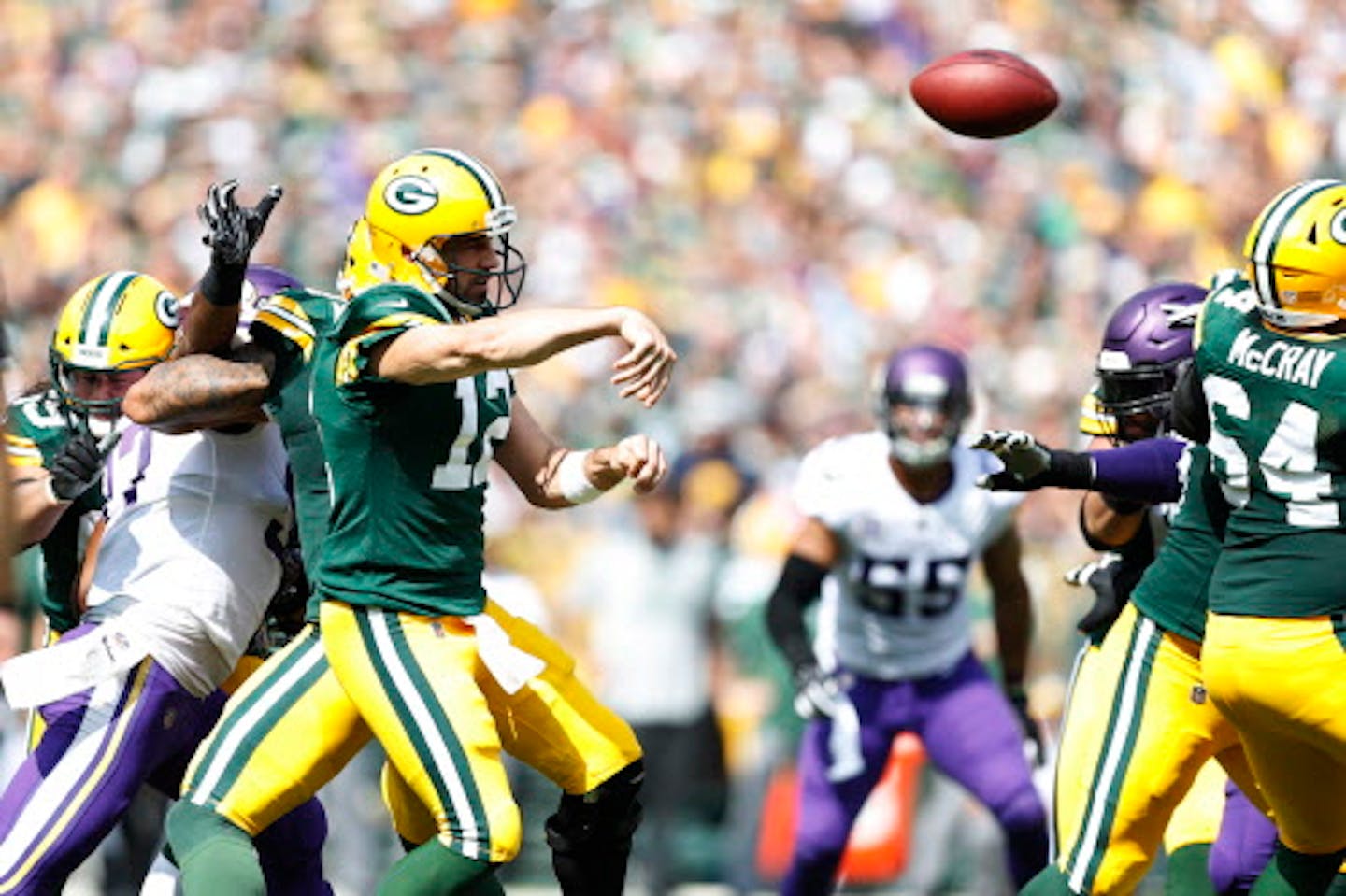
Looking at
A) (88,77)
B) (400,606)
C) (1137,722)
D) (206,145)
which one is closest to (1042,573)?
(1137,722)

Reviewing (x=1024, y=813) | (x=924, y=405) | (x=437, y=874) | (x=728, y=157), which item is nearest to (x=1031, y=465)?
(x=437, y=874)

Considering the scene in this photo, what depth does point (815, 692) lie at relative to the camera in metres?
6.84

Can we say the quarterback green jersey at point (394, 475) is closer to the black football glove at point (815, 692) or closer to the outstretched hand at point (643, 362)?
the outstretched hand at point (643, 362)

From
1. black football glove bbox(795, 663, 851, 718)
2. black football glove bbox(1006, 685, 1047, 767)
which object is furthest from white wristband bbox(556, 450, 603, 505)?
black football glove bbox(1006, 685, 1047, 767)

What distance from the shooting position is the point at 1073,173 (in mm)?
11672

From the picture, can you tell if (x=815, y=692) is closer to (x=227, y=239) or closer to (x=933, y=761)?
(x=933, y=761)

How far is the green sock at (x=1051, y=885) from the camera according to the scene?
5.33 metres

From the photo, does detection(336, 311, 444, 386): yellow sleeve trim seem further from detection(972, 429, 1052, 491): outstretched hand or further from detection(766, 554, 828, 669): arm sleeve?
detection(766, 554, 828, 669): arm sleeve

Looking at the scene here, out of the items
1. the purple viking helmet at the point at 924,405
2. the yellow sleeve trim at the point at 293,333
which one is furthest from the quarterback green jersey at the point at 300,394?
the purple viking helmet at the point at 924,405

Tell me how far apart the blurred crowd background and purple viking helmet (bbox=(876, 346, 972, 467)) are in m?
2.61

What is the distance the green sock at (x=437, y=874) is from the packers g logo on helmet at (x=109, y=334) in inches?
52.7

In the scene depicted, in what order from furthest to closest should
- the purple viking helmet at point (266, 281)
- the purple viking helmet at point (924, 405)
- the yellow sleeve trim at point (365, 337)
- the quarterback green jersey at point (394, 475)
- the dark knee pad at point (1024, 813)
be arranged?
the purple viking helmet at point (924, 405), the dark knee pad at point (1024, 813), the purple viking helmet at point (266, 281), the quarterback green jersey at point (394, 475), the yellow sleeve trim at point (365, 337)

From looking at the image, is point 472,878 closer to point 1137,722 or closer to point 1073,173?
point 1137,722

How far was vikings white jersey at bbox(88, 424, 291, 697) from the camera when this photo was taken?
5.54 m
